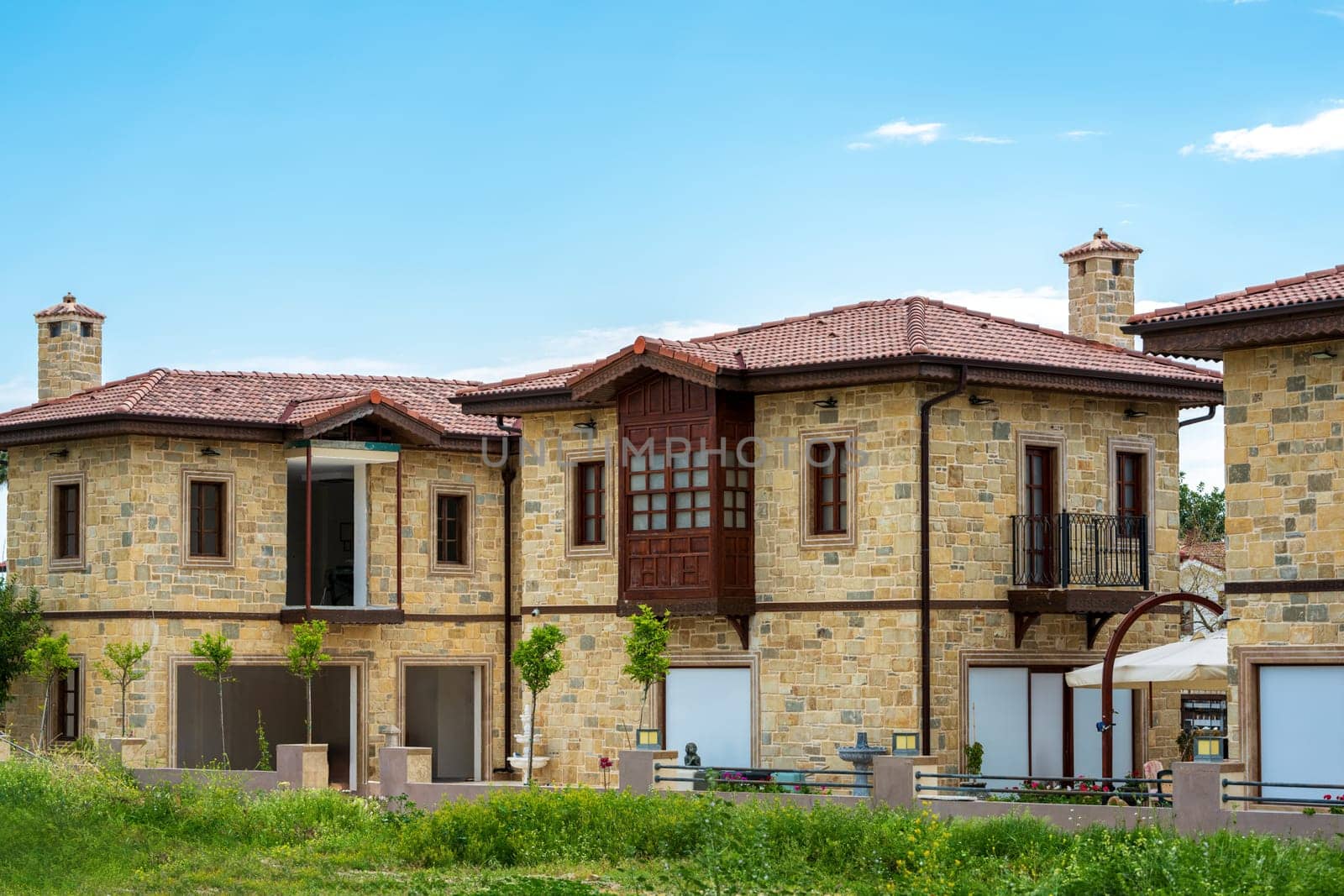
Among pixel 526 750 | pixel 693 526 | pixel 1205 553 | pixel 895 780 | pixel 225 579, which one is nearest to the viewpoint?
pixel 895 780

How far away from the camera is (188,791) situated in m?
26.6

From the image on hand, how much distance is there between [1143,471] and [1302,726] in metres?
7.80

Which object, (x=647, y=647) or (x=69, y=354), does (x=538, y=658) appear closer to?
(x=647, y=647)

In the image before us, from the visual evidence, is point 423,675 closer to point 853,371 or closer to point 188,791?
point 188,791

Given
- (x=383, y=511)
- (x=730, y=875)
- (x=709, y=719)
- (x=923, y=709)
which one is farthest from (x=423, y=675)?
(x=730, y=875)

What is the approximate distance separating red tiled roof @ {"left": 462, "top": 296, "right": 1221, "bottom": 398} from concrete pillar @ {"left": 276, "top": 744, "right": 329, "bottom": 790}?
6.34 m

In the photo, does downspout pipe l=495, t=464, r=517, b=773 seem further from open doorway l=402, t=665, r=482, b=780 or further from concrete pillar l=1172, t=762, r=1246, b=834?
concrete pillar l=1172, t=762, r=1246, b=834

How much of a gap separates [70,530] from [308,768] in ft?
23.4

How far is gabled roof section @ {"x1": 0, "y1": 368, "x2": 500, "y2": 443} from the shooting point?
104ft

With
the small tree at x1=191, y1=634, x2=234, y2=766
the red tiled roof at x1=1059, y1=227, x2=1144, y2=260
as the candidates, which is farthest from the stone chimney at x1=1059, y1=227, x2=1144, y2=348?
the small tree at x1=191, y1=634, x2=234, y2=766

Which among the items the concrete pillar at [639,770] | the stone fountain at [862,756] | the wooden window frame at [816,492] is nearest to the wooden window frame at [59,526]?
the concrete pillar at [639,770]

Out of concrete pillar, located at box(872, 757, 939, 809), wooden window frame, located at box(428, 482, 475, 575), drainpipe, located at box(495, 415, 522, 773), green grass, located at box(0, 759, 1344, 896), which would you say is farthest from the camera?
drainpipe, located at box(495, 415, 522, 773)

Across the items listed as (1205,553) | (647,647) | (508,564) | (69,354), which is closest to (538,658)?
(647,647)

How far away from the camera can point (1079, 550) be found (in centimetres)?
2839
